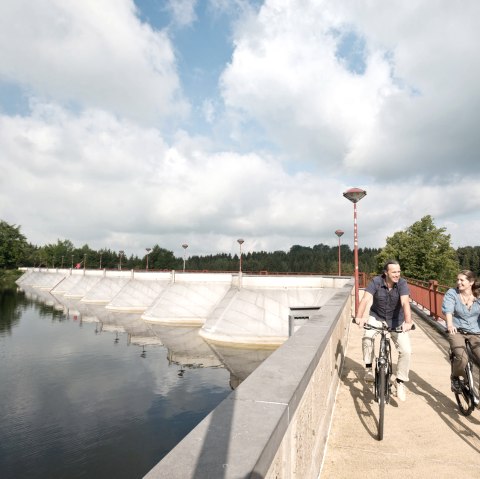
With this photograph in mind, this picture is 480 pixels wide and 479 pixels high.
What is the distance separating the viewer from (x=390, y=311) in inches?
218

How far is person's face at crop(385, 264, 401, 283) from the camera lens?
208 inches

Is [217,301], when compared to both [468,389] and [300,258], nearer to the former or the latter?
[468,389]

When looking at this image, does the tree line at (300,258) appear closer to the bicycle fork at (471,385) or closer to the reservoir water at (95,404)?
the reservoir water at (95,404)

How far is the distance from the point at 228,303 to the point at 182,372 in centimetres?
749

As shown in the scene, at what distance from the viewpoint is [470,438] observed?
453 cm

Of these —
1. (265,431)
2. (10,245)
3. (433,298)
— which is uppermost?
(10,245)

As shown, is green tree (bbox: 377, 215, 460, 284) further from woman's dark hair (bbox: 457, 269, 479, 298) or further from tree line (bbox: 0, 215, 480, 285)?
woman's dark hair (bbox: 457, 269, 479, 298)

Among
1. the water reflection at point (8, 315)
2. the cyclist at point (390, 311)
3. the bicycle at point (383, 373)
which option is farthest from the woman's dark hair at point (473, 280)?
the water reflection at point (8, 315)

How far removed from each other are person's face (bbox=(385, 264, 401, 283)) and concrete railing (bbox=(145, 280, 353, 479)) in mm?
2085

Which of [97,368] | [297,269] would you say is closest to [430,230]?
[97,368]

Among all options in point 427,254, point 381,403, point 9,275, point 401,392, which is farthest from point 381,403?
point 9,275

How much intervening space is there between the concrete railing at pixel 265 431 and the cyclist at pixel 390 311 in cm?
203

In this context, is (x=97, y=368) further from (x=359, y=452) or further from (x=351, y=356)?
(x=359, y=452)

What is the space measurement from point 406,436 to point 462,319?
1.98 metres
